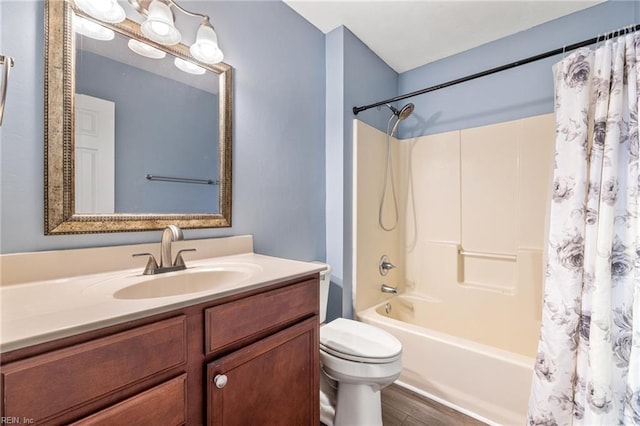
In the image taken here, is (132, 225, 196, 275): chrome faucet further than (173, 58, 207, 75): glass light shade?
No

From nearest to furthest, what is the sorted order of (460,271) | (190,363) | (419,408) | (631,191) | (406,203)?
(190,363), (631,191), (419,408), (460,271), (406,203)

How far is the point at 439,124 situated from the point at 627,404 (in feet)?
6.35

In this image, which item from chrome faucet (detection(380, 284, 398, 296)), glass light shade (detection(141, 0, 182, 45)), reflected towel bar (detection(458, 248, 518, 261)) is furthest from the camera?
chrome faucet (detection(380, 284, 398, 296))

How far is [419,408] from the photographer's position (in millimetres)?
1583

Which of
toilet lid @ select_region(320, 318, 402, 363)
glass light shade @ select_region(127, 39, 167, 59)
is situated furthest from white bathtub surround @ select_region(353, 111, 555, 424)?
glass light shade @ select_region(127, 39, 167, 59)

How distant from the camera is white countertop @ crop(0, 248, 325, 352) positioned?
527mm

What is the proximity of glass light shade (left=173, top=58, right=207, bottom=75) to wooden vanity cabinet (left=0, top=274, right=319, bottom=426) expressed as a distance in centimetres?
106

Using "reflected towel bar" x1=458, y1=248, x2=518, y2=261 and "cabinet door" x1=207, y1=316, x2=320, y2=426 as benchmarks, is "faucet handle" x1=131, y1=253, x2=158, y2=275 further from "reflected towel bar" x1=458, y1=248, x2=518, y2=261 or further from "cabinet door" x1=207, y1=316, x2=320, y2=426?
"reflected towel bar" x1=458, y1=248, x2=518, y2=261

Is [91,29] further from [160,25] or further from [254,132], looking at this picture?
[254,132]

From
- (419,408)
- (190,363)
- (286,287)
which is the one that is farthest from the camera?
(419,408)

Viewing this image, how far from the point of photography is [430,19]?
182cm

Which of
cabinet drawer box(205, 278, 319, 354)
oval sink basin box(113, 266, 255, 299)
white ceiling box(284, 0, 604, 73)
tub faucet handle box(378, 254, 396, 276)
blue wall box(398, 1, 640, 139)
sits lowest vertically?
tub faucet handle box(378, 254, 396, 276)

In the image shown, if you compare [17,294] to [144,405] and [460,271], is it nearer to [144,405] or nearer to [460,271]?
[144,405]

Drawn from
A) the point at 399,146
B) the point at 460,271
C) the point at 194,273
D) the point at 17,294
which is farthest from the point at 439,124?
the point at 17,294
